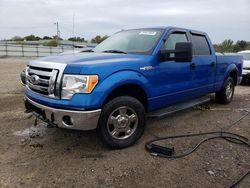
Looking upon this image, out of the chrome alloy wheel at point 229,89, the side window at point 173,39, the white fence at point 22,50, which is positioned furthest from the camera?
the white fence at point 22,50

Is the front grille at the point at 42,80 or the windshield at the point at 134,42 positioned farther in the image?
the windshield at the point at 134,42

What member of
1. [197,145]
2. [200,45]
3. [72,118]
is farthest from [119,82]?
[200,45]

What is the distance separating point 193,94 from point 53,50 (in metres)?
33.8

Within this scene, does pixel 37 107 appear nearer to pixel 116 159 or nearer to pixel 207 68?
pixel 116 159

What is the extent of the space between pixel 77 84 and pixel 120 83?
0.63 metres

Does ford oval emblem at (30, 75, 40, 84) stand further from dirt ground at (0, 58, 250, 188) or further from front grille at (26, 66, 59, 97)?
dirt ground at (0, 58, 250, 188)

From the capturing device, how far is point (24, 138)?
4707 millimetres

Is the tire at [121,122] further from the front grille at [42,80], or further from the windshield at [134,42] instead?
the windshield at [134,42]

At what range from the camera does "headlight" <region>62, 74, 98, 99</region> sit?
147 inches

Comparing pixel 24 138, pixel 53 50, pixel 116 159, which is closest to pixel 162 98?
pixel 116 159

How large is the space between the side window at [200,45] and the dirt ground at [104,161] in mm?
1581

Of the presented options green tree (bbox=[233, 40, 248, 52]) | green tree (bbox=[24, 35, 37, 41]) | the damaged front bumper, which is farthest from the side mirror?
green tree (bbox=[24, 35, 37, 41])

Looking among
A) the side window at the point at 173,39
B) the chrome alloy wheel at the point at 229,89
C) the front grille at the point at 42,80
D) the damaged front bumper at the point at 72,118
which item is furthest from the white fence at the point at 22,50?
the damaged front bumper at the point at 72,118

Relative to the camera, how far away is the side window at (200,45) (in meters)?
6.02
